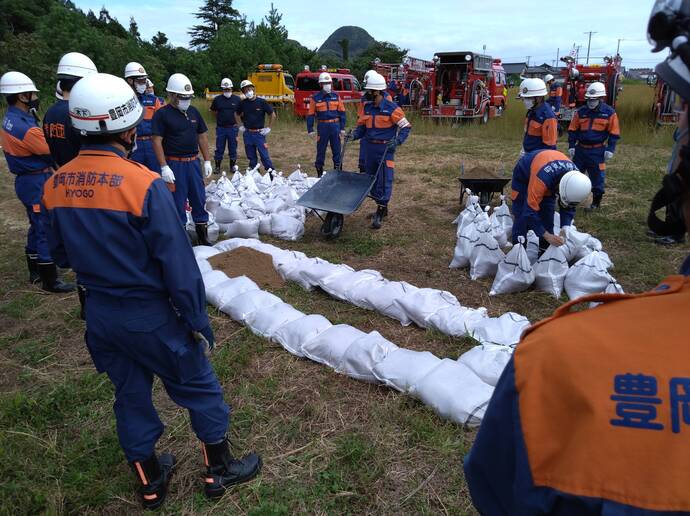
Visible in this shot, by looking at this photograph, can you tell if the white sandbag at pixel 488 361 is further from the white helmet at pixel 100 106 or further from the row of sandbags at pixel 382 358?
the white helmet at pixel 100 106

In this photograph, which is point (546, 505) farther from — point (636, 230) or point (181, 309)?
point (636, 230)

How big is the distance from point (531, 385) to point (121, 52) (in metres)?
21.5

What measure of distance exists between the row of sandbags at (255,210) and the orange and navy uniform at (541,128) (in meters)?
3.12

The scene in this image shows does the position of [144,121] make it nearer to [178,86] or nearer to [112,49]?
[178,86]

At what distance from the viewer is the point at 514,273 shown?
4.15m

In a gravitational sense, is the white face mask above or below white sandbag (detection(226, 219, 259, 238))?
above

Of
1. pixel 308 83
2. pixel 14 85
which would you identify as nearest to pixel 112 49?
pixel 308 83

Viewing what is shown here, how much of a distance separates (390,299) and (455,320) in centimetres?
55

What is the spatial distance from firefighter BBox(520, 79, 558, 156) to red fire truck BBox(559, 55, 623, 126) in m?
7.78

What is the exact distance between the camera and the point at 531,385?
0.67 m

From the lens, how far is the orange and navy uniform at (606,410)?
59 cm

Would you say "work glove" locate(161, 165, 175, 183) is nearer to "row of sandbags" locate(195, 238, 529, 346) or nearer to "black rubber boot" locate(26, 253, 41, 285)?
"row of sandbags" locate(195, 238, 529, 346)

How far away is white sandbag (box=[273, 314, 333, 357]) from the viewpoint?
3.29m

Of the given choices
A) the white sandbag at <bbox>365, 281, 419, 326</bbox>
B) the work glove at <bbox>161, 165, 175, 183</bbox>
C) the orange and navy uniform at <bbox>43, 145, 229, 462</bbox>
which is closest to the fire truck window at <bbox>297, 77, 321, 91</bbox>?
the work glove at <bbox>161, 165, 175, 183</bbox>
